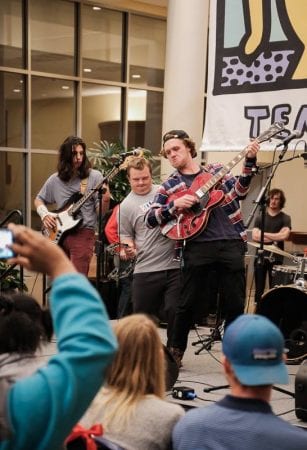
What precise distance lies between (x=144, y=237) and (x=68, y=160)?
157cm

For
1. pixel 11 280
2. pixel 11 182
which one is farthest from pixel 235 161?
pixel 11 182

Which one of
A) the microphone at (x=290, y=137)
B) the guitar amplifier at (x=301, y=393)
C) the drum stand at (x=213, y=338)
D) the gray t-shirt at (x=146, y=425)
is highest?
the microphone at (x=290, y=137)

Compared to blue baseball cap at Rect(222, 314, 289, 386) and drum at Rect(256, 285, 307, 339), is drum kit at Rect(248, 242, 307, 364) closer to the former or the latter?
drum at Rect(256, 285, 307, 339)

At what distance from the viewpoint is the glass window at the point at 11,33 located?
11766 mm

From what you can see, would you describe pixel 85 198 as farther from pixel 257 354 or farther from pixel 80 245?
pixel 257 354

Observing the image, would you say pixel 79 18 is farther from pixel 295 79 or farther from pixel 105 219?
pixel 295 79

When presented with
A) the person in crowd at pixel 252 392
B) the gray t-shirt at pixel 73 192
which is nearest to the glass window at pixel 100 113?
the gray t-shirt at pixel 73 192

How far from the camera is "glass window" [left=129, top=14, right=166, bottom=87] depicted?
13258 mm

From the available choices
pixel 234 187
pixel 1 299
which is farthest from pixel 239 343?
pixel 234 187

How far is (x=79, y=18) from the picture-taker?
1254 cm

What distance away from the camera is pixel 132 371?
2836 mm

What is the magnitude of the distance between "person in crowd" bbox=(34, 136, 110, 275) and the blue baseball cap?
4998 mm

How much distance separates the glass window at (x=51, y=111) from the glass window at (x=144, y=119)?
125cm

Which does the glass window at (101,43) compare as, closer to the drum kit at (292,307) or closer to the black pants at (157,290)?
the drum kit at (292,307)
